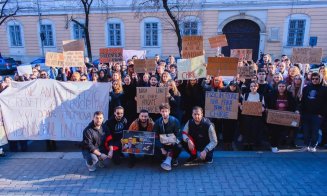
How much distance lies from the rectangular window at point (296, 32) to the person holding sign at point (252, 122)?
1820 cm

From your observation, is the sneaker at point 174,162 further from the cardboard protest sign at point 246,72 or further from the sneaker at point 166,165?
the cardboard protest sign at point 246,72

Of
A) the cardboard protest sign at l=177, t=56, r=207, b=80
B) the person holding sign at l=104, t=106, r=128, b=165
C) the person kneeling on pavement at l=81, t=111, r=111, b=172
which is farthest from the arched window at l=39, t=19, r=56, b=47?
the person kneeling on pavement at l=81, t=111, r=111, b=172

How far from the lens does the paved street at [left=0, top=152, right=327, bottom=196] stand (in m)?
4.75

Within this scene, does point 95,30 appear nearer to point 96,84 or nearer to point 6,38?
point 6,38

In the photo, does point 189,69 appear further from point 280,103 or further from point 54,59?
point 54,59

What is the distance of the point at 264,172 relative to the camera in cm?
527

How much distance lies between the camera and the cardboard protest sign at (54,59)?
8.05 m

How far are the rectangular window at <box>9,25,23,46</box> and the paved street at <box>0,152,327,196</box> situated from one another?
926 inches

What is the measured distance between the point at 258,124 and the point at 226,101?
0.82 metres

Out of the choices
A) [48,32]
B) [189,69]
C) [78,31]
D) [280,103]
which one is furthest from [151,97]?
[48,32]

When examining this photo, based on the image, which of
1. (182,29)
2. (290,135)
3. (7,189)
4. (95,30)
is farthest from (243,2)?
(7,189)

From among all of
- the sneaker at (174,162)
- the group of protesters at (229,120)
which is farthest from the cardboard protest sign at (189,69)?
the sneaker at (174,162)

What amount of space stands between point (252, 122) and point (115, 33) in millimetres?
20019

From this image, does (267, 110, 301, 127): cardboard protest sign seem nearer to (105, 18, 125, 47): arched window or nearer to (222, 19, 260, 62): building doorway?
(222, 19, 260, 62): building doorway
